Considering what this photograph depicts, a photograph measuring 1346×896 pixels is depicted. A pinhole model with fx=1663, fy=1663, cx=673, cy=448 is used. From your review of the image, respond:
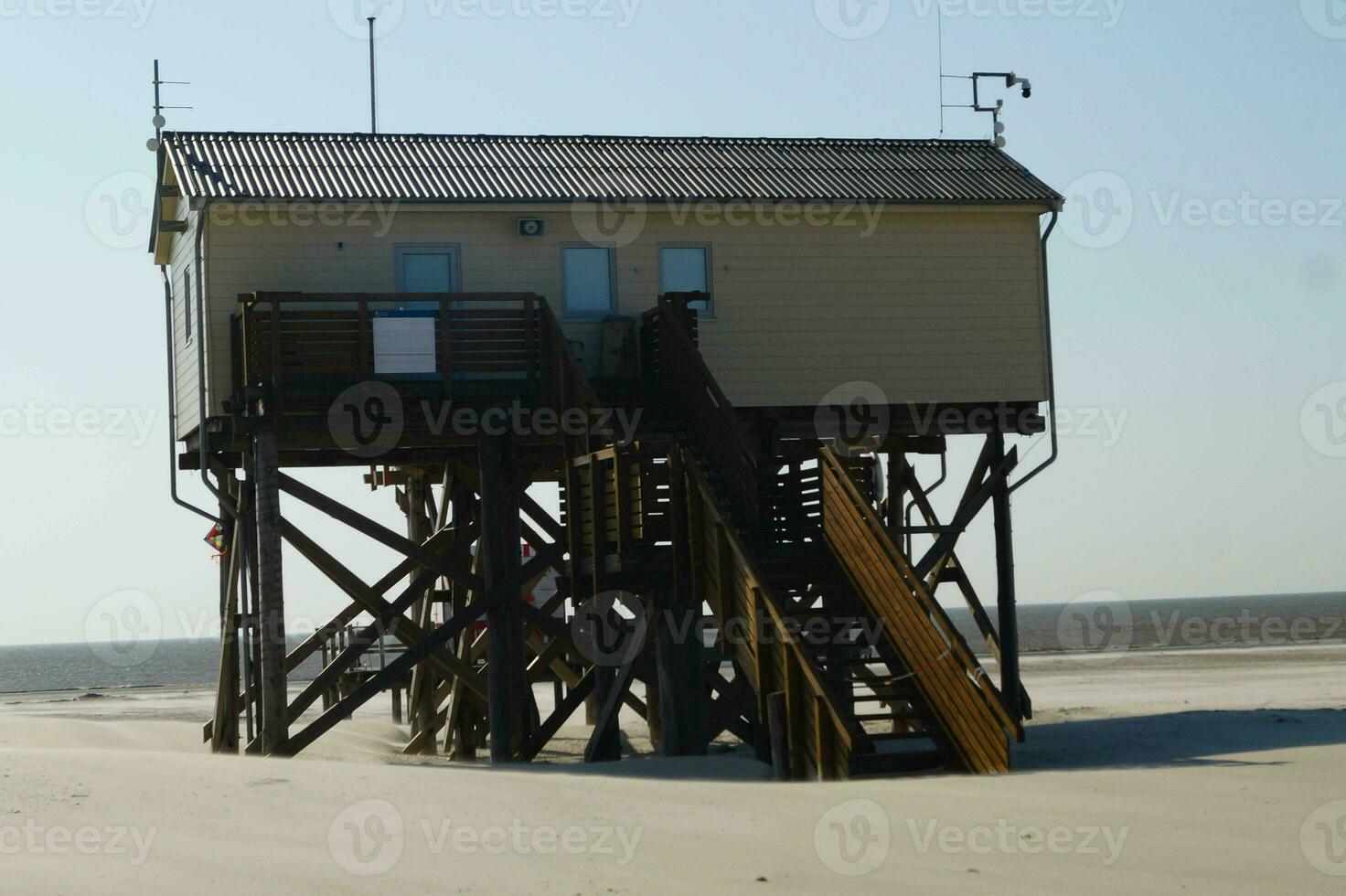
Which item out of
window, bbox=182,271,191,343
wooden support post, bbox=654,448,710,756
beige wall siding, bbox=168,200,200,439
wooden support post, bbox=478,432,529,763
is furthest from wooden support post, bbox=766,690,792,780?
window, bbox=182,271,191,343

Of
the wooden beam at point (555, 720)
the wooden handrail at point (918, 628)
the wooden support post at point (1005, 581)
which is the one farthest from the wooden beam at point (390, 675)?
the wooden support post at point (1005, 581)

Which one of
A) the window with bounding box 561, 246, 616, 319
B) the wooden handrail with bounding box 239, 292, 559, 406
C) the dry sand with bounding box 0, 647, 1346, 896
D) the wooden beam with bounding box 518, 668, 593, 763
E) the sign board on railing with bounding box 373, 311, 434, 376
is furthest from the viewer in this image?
the window with bounding box 561, 246, 616, 319

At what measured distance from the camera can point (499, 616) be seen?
18.5 meters

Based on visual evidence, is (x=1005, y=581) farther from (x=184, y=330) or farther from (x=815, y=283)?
(x=184, y=330)

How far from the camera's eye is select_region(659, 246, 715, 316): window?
2012 centimetres

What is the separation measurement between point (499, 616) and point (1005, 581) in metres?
6.77

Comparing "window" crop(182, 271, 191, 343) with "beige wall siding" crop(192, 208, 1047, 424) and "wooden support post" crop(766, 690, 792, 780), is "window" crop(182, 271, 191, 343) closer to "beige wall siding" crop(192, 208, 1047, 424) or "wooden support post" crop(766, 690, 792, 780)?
"beige wall siding" crop(192, 208, 1047, 424)

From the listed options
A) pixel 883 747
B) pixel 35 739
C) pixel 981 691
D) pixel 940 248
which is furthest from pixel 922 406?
→ pixel 35 739

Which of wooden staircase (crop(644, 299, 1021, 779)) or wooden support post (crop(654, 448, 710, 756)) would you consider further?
wooden support post (crop(654, 448, 710, 756))

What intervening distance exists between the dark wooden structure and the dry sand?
1.04 metres

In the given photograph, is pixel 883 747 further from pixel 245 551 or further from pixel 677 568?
pixel 245 551

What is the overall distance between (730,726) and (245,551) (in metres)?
5.84

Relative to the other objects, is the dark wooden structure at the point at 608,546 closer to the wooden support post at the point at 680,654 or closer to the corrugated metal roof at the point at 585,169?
the wooden support post at the point at 680,654

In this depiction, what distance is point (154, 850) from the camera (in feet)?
31.6
